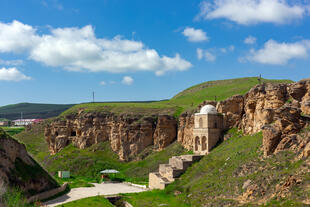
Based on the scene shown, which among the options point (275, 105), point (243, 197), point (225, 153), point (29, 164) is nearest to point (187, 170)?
point (225, 153)

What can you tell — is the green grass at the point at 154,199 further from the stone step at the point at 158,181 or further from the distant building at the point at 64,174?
the distant building at the point at 64,174

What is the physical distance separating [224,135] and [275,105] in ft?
32.5

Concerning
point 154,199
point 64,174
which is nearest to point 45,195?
point 154,199

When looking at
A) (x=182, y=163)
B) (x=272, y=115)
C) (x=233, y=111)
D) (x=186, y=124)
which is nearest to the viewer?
(x=272, y=115)

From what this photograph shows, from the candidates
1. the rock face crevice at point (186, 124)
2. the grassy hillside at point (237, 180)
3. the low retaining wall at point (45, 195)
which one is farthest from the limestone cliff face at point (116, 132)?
the low retaining wall at point (45, 195)

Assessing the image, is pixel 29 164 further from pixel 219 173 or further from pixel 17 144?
pixel 219 173

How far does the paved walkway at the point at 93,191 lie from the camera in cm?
4224

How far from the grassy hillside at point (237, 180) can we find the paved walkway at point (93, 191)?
18.4 ft

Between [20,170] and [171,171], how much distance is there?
1916 cm

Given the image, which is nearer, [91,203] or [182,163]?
[91,203]

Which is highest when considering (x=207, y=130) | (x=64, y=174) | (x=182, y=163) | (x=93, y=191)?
(x=207, y=130)

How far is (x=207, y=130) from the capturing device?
51.6 m

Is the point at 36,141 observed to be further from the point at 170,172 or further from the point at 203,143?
the point at 170,172

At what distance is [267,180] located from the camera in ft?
96.0
